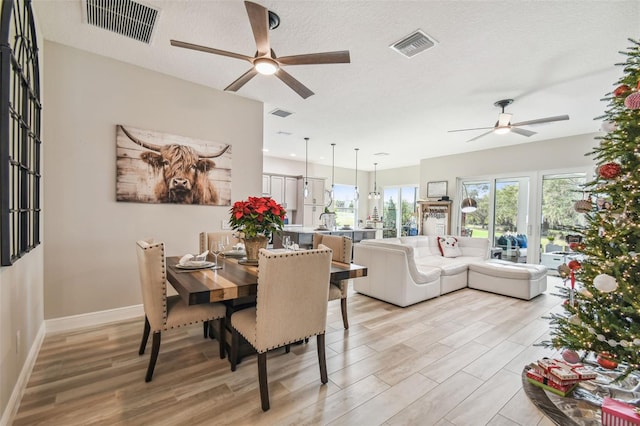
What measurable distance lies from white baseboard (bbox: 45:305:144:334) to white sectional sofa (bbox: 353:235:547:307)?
2969mm

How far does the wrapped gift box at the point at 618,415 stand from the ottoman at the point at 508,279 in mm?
3008

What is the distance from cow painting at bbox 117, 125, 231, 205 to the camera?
10.7 ft

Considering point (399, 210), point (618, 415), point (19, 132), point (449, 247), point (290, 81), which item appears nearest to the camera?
point (618, 415)

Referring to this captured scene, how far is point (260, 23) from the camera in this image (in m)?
2.01

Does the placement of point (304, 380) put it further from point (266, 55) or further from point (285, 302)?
point (266, 55)

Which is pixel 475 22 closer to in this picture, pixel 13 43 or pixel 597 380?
pixel 597 380

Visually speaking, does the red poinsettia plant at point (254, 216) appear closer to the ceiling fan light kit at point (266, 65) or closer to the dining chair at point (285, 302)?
the dining chair at point (285, 302)

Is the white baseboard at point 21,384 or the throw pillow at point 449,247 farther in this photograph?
the throw pillow at point 449,247

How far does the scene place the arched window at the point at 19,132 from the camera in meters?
1.51

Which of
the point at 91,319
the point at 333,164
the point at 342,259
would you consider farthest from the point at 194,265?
the point at 333,164

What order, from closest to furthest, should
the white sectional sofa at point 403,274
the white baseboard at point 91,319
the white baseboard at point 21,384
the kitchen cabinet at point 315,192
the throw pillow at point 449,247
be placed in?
the white baseboard at point 21,384
the white baseboard at point 91,319
the white sectional sofa at point 403,274
the throw pillow at point 449,247
the kitchen cabinet at point 315,192

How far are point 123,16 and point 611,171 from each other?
12.5 ft

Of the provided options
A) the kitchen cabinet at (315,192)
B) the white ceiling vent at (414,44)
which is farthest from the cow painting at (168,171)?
the kitchen cabinet at (315,192)

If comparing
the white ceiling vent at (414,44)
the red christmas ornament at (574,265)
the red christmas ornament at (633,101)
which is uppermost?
the white ceiling vent at (414,44)
